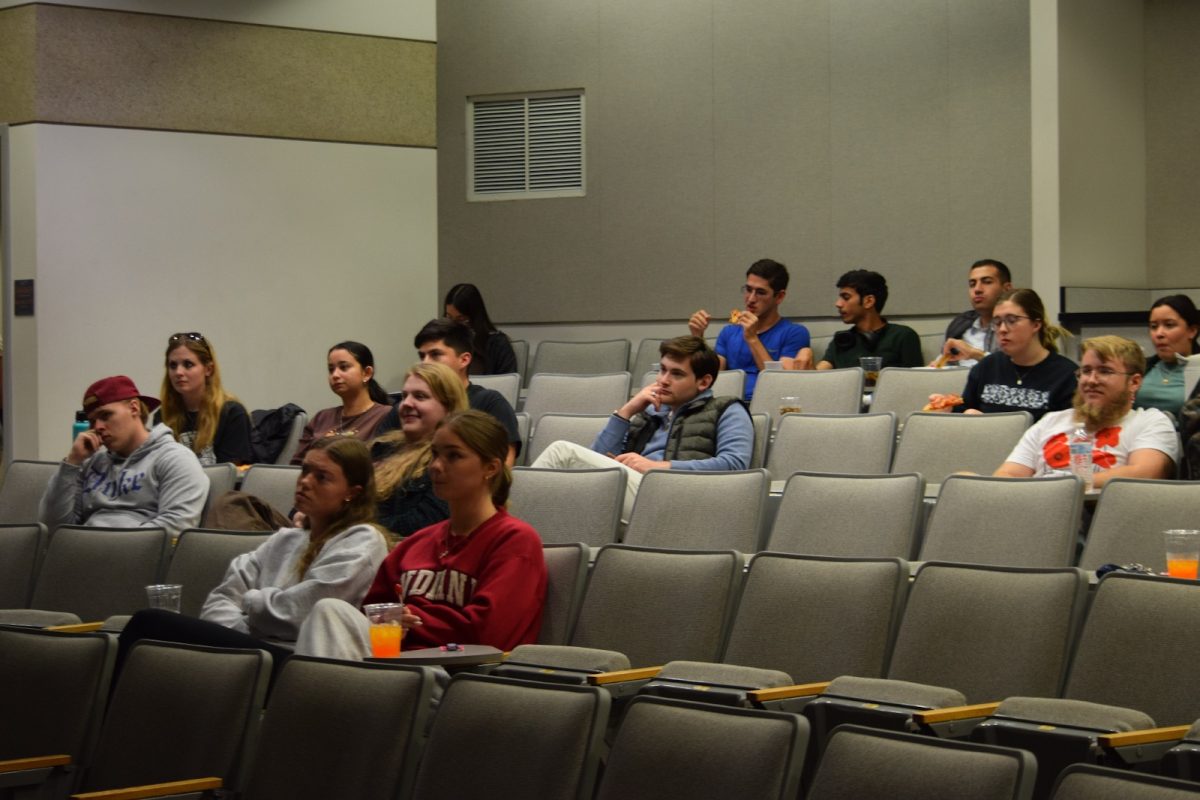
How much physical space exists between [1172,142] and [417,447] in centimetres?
544

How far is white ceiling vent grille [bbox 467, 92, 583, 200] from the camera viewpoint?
9.09m

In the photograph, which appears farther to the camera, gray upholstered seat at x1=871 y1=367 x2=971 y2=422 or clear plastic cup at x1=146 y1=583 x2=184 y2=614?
gray upholstered seat at x1=871 y1=367 x2=971 y2=422

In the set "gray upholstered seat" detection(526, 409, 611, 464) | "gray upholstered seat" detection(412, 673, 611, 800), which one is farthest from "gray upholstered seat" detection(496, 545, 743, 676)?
"gray upholstered seat" detection(526, 409, 611, 464)

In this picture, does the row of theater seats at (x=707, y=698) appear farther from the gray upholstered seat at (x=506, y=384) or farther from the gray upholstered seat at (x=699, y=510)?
the gray upholstered seat at (x=506, y=384)

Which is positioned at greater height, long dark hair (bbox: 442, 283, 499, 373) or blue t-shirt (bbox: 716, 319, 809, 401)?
long dark hair (bbox: 442, 283, 499, 373)

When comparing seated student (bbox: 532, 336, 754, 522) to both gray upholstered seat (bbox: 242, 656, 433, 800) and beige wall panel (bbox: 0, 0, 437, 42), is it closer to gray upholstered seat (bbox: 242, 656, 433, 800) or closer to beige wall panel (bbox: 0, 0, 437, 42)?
gray upholstered seat (bbox: 242, 656, 433, 800)

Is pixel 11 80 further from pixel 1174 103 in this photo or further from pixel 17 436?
pixel 1174 103

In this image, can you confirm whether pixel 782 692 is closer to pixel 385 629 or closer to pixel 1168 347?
pixel 385 629

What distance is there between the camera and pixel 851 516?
4078 mm

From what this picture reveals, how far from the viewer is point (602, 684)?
2.95 metres

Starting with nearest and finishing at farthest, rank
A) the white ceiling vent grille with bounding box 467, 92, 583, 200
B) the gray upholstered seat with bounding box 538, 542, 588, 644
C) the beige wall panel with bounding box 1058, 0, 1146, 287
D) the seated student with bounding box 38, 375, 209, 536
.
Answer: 1. the gray upholstered seat with bounding box 538, 542, 588, 644
2. the seated student with bounding box 38, 375, 209, 536
3. the beige wall panel with bounding box 1058, 0, 1146, 287
4. the white ceiling vent grille with bounding box 467, 92, 583, 200

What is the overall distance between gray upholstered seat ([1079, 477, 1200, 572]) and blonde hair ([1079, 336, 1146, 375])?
0.76m

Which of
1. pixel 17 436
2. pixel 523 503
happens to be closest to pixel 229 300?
pixel 17 436

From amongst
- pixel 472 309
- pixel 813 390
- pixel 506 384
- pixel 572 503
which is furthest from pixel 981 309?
pixel 472 309
